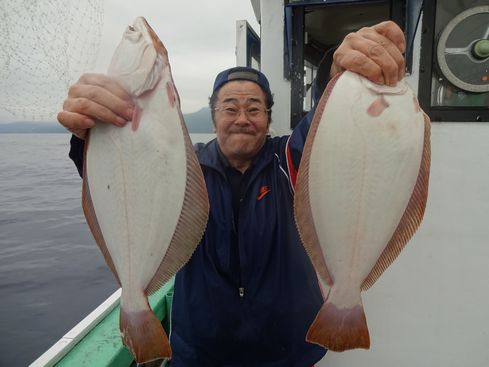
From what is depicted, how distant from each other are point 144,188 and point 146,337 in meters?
0.54

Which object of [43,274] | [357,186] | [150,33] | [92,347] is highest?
[150,33]

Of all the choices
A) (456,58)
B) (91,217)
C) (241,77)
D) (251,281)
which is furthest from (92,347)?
(456,58)

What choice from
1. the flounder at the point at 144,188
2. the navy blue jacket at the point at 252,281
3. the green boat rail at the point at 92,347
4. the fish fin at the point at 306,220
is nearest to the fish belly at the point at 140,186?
the flounder at the point at 144,188

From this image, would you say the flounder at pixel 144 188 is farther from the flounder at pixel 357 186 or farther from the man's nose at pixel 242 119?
the man's nose at pixel 242 119

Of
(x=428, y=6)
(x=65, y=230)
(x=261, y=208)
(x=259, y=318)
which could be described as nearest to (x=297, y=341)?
(x=259, y=318)

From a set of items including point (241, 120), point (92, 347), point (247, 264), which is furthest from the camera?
point (92, 347)

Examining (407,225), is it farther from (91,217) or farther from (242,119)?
(91,217)

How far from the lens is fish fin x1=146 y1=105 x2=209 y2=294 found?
1353mm

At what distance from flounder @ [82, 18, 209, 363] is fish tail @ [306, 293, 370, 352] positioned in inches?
21.9

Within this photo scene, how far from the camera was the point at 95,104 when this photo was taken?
1.23 m

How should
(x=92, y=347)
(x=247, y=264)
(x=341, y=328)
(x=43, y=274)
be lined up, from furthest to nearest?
1. (x=43, y=274)
2. (x=92, y=347)
3. (x=247, y=264)
4. (x=341, y=328)

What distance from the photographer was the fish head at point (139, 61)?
1.26 meters

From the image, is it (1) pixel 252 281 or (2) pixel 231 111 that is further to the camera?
(2) pixel 231 111

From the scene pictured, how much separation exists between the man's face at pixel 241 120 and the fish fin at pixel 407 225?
879mm
